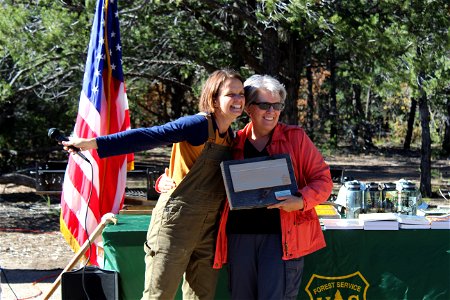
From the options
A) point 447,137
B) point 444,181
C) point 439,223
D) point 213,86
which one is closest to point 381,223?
point 439,223

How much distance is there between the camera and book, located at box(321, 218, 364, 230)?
16.0 feet

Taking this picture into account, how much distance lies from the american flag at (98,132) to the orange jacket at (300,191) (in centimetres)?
211

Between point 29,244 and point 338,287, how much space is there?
17.8 feet

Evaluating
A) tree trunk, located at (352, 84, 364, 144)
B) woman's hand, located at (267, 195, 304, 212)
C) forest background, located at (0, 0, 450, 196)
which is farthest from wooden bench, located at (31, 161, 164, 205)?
tree trunk, located at (352, 84, 364, 144)

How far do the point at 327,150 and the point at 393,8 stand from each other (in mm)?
14311

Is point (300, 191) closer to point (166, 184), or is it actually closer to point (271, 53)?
point (166, 184)

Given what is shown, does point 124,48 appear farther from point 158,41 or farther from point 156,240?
point 156,240

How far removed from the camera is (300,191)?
3.90 meters

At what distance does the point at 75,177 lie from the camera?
598cm

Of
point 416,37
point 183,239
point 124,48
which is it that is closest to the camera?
point 183,239

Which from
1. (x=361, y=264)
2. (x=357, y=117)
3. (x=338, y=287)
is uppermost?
(x=357, y=117)

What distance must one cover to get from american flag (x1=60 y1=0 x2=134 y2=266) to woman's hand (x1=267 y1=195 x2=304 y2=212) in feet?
7.91

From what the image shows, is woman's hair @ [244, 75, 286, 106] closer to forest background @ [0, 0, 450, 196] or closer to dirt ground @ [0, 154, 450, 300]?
dirt ground @ [0, 154, 450, 300]

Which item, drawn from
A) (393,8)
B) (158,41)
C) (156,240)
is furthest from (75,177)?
(158,41)
